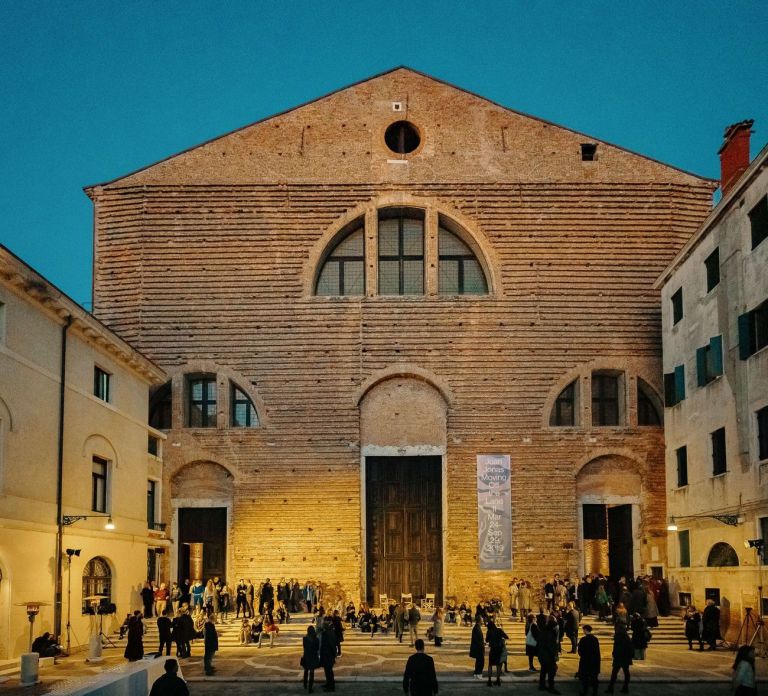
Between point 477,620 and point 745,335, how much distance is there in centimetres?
872

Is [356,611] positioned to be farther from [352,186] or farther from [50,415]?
[352,186]

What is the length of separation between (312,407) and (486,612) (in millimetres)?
9421

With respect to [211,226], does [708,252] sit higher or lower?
lower

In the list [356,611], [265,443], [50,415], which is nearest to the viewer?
[50,415]

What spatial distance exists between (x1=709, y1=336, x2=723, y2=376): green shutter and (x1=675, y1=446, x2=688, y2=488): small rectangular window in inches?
156

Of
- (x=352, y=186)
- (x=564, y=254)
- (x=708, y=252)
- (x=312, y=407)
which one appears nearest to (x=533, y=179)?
(x=564, y=254)

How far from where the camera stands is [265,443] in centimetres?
3117

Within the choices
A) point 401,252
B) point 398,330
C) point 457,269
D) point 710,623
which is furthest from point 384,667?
point 401,252

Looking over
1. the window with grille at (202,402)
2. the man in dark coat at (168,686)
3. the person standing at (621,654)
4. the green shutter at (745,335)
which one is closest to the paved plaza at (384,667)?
the person standing at (621,654)

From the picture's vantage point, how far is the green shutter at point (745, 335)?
23203mm

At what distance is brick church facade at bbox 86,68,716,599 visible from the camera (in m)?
30.9

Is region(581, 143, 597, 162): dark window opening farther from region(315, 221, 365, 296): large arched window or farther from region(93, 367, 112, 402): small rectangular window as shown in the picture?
region(93, 367, 112, 402): small rectangular window

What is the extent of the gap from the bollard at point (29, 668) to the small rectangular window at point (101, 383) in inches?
327

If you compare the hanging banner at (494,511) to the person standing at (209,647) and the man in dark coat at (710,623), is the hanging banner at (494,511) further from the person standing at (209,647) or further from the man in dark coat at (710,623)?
the person standing at (209,647)
